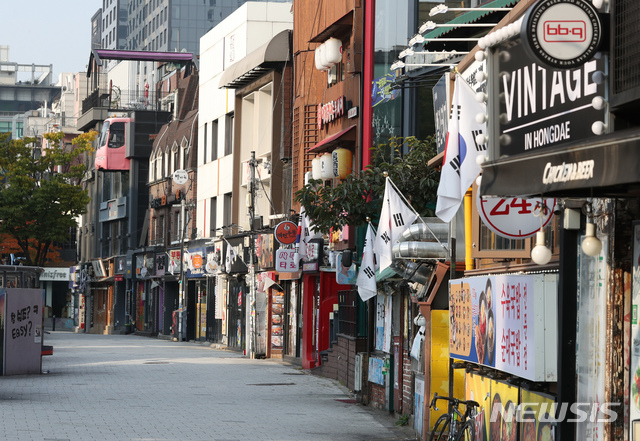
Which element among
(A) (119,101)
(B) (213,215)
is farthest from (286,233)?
(A) (119,101)

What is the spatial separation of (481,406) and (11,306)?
52.9 feet

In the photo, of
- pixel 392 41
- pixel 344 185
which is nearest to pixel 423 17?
pixel 392 41

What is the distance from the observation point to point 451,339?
14.0 meters

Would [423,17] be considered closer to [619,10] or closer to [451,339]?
[451,339]

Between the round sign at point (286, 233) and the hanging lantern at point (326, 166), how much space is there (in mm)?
4517

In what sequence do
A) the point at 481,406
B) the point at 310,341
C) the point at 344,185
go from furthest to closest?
1. the point at 310,341
2. the point at 344,185
3. the point at 481,406

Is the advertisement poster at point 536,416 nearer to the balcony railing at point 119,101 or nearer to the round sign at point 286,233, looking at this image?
the round sign at point 286,233

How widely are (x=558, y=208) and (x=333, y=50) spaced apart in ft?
68.7

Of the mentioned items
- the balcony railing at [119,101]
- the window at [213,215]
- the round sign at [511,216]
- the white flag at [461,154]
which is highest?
the balcony railing at [119,101]

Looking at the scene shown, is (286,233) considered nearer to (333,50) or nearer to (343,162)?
(343,162)

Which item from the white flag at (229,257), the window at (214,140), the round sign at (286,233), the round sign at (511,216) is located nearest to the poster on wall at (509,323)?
the round sign at (511,216)

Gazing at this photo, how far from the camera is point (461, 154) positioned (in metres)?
11.8

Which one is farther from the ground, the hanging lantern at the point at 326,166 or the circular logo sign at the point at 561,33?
the hanging lantern at the point at 326,166
